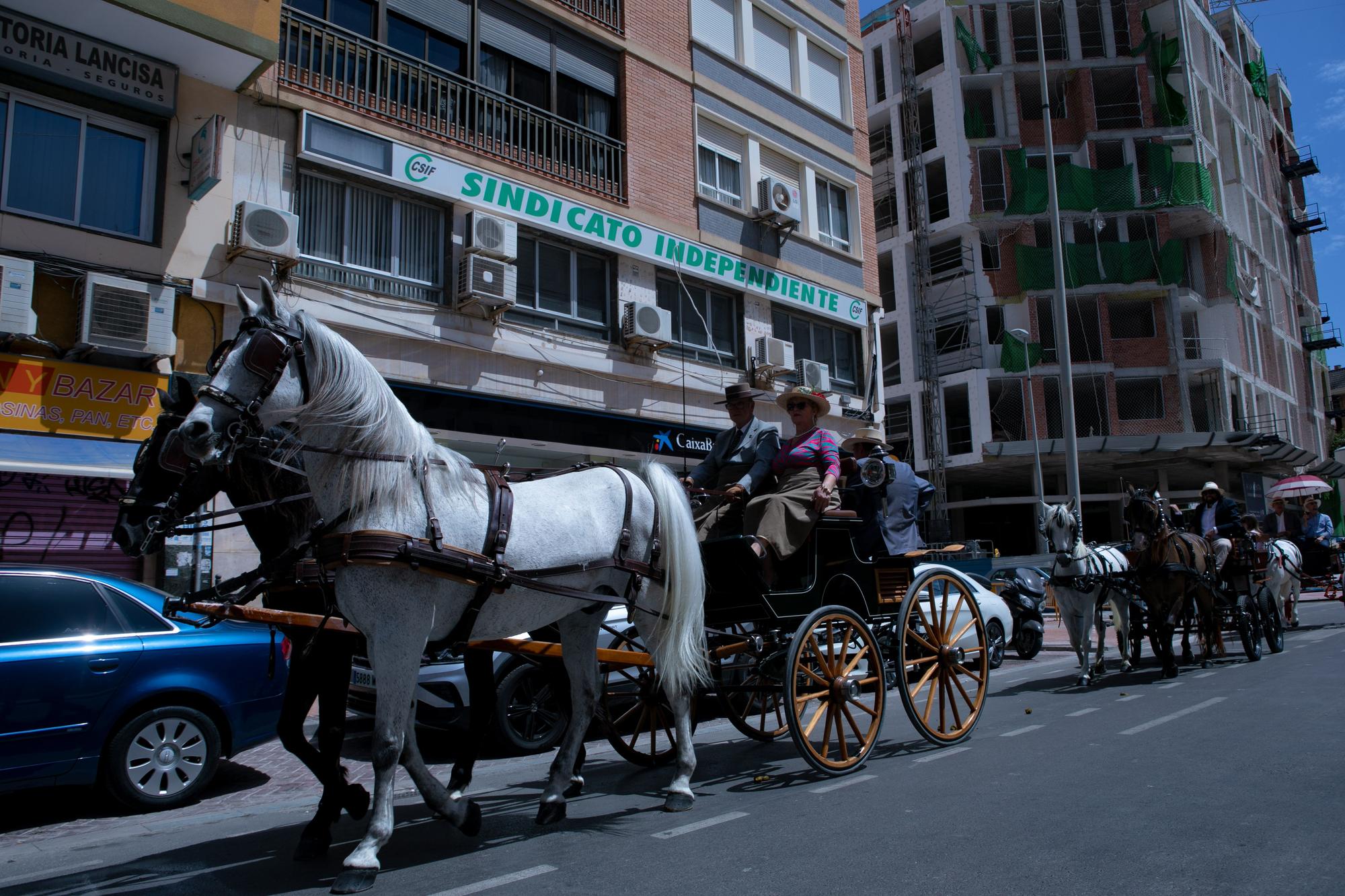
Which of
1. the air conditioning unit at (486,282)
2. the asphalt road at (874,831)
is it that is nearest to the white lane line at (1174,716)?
the asphalt road at (874,831)

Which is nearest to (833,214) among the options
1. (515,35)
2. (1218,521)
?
(515,35)

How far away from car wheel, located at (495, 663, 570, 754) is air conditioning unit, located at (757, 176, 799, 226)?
13.0 meters

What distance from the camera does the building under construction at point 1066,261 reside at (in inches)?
1441

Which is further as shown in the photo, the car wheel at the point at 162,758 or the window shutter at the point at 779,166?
the window shutter at the point at 779,166

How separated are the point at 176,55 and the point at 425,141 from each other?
3.55 metres

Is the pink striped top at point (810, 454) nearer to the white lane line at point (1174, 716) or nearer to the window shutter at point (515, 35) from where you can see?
the white lane line at point (1174, 716)

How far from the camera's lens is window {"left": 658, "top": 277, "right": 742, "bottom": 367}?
17.4 m

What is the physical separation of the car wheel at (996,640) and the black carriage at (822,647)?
691 cm

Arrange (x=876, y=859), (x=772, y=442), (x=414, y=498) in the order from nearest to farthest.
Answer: (x=876, y=859), (x=414, y=498), (x=772, y=442)

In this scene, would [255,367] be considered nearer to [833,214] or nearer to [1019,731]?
[1019,731]

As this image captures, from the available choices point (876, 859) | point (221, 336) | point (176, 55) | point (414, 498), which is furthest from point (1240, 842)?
point (176, 55)

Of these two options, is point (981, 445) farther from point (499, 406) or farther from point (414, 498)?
point (414, 498)

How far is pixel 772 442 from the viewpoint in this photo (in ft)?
22.1

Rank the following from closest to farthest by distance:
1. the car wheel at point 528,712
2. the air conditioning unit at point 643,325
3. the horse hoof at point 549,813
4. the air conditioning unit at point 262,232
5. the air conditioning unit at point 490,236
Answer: the horse hoof at point 549,813 < the car wheel at point 528,712 < the air conditioning unit at point 262,232 < the air conditioning unit at point 490,236 < the air conditioning unit at point 643,325
